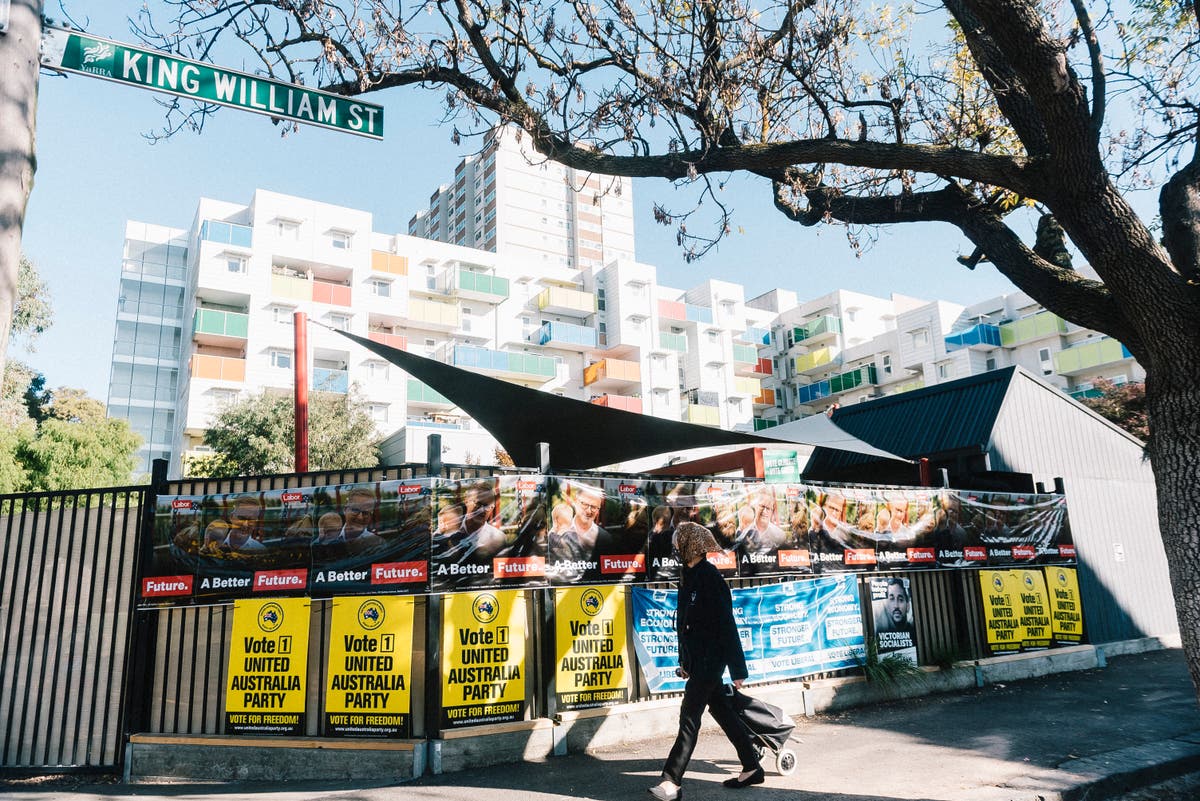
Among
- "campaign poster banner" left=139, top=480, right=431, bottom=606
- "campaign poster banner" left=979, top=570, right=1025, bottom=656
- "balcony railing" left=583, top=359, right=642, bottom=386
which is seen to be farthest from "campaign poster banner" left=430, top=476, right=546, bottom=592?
"balcony railing" left=583, top=359, right=642, bottom=386

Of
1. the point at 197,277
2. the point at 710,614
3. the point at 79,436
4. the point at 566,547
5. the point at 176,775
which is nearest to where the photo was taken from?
the point at 710,614

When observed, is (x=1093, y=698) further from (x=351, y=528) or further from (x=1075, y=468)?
(x=351, y=528)

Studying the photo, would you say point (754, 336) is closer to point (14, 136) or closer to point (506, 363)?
point (506, 363)

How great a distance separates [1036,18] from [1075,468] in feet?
31.4

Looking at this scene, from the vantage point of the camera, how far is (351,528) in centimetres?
623

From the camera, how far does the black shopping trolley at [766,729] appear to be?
546 centimetres

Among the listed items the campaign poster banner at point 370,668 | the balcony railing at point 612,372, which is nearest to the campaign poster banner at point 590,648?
the campaign poster banner at point 370,668

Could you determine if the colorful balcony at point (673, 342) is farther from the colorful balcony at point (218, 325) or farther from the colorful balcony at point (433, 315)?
the colorful balcony at point (218, 325)

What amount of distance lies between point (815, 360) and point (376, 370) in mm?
33042

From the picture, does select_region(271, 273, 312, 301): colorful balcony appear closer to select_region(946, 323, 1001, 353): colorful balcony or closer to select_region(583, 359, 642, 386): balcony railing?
select_region(583, 359, 642, 386): balcony railing

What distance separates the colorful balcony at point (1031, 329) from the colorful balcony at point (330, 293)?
36765mm

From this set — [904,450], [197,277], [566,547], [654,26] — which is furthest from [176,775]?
[197,277]

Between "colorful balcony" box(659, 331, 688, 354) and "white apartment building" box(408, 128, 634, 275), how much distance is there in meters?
15.4

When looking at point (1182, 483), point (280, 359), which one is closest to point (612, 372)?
point (280, 359)
